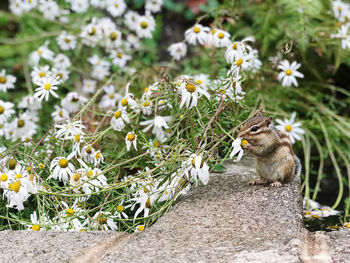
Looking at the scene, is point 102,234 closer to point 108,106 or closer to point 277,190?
point 277,190

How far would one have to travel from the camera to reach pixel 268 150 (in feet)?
7.70

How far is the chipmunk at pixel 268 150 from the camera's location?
2.29 metres

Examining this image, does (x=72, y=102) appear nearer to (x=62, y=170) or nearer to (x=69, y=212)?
(x=62, y=170)

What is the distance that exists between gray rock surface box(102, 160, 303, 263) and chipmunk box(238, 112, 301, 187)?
56 millimetres

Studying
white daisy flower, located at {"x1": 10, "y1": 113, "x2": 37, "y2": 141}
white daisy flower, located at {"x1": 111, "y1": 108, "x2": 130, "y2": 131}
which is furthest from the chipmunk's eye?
white daisy flower, located at {"x1": 10, "y1": 113, "x2": 37, "y2": 141}

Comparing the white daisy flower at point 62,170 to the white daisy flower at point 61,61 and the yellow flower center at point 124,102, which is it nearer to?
the yellow flower center at point 124,102

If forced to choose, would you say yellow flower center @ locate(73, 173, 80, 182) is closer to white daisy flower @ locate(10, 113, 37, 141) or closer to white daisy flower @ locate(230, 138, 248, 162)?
white daisy flower @ locate(230, 138, 248, 162)

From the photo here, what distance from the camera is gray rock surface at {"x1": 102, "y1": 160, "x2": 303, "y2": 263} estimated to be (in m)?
1.78

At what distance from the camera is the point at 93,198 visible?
251 centimetres

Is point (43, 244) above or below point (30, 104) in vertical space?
below

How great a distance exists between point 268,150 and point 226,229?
1.66 ft

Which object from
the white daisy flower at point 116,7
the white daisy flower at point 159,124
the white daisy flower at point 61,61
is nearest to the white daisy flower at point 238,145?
the white daisy flower at point 159,124

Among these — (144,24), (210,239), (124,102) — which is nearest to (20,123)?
(124,102)

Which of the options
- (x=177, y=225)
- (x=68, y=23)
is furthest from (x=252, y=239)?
(x=68, y=23)
